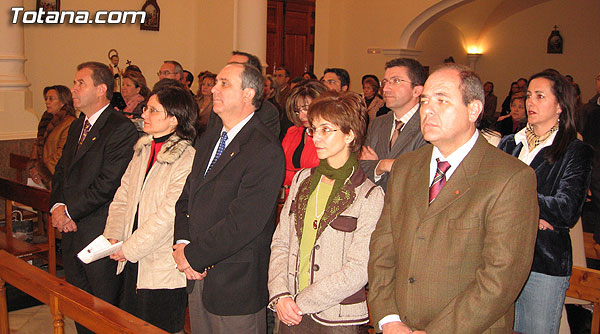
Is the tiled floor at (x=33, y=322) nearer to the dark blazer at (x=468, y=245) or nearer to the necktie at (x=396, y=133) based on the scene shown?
the necktie at (x=396, y=133)

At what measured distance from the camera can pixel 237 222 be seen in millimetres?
2420

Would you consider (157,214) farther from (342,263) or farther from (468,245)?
(468,245)

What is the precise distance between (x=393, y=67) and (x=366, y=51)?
8.67 m

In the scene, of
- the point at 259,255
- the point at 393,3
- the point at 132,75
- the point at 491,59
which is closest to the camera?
the point at 259,255

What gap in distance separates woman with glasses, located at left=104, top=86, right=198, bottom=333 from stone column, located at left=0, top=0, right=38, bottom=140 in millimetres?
4318

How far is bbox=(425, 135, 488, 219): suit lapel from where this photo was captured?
1858mm

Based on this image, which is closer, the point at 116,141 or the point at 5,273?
the point at 5,273

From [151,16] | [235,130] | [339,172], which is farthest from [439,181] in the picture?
[151,16]

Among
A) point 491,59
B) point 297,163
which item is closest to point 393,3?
point 491,59

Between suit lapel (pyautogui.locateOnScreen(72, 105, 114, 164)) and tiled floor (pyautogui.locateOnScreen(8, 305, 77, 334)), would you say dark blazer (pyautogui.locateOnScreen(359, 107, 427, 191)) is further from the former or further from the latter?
tiled floor (pyautogui.locateOnScreen(8, 305, 77, 334))

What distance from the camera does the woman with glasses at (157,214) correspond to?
2.80m

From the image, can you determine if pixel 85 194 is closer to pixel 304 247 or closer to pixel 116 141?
pixel 116 141

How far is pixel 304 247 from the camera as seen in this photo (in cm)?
231

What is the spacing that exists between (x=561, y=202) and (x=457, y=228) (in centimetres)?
79
